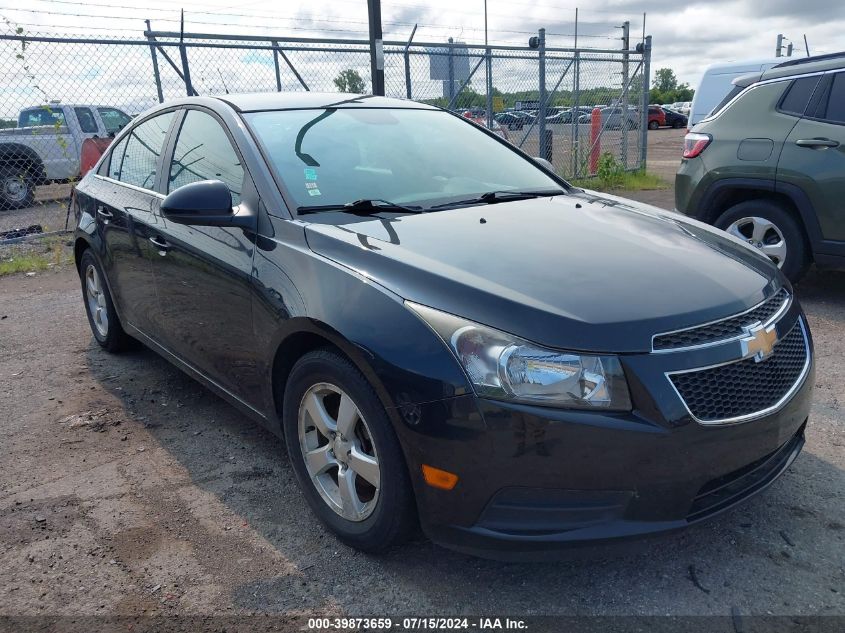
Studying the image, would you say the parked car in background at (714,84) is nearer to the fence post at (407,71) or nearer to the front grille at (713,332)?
the fence post at (407,71)

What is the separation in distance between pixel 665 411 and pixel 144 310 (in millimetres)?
2990

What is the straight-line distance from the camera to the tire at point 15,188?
11.1m

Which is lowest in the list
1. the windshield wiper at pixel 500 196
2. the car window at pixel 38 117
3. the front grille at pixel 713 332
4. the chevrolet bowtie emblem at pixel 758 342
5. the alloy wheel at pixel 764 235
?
the alloy wheel at pixel 764 235

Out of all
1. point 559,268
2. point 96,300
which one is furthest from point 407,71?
point 559,268

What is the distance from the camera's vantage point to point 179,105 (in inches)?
158

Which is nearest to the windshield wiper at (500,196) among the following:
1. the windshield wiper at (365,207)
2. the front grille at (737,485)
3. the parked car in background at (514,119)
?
the windshield wiper at (365,207)

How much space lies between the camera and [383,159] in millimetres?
3428

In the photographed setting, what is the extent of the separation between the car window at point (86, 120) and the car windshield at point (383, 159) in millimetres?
10267

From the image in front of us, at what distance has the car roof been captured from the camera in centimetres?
362

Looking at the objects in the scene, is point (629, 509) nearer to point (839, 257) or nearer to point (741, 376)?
point (741, 376)

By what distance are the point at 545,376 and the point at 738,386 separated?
2.09ft

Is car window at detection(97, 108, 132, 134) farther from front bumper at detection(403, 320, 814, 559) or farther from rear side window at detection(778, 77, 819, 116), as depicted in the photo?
front bumper at detection(403, 320, 814, 559)

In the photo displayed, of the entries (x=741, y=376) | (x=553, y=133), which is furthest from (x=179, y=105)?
(x=553, y=133)

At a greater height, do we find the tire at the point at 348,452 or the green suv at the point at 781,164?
the green suv at the point at 781,164
